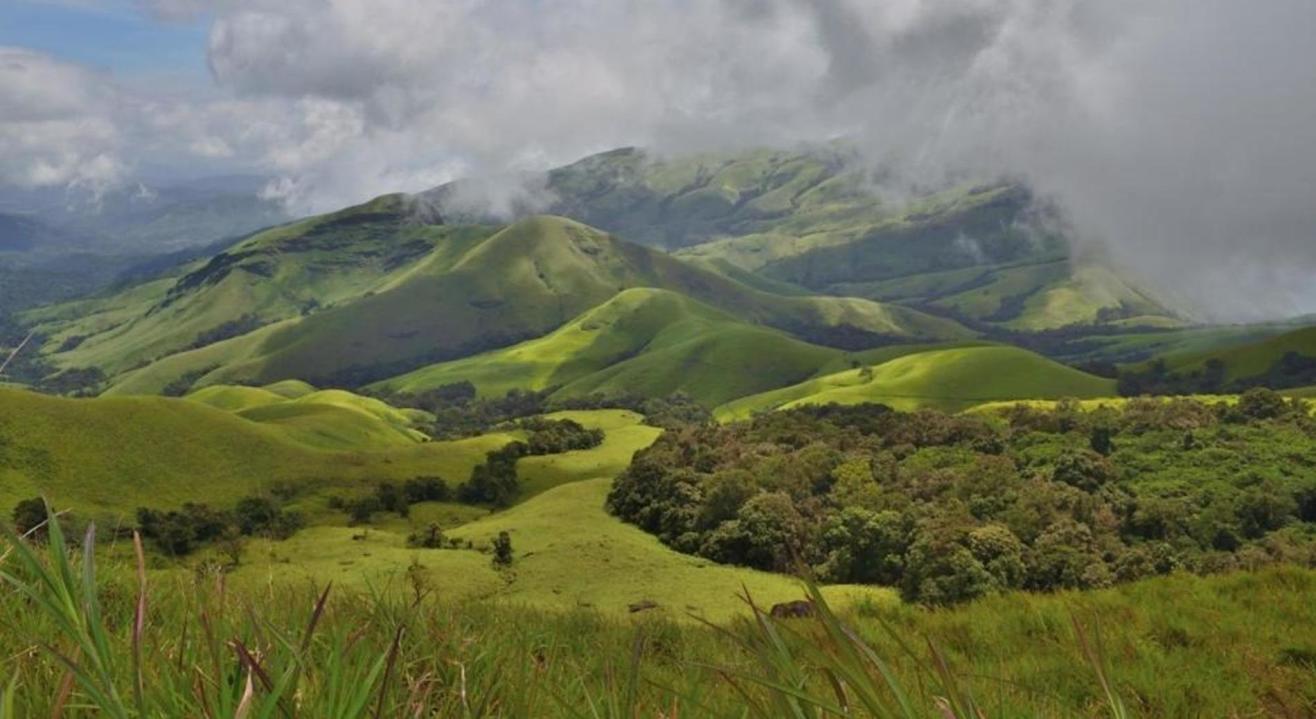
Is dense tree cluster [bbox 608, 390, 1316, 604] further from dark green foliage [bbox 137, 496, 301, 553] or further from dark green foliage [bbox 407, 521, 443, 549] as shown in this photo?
dark green foliage [bbox 137, 496, 301, 553]

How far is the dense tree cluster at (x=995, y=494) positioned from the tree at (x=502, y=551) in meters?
16.8

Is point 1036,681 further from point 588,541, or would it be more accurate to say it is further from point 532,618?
point 588,541

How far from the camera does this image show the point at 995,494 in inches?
3115

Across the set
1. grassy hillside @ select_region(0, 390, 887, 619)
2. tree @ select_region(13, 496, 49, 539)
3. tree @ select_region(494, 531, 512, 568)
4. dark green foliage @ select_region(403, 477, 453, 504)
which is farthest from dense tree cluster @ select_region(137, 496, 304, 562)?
tree @ select_region(494, 531, 512, 568)

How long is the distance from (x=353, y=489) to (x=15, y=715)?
5081 inches

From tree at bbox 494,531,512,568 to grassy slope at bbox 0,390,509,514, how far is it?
6025cm

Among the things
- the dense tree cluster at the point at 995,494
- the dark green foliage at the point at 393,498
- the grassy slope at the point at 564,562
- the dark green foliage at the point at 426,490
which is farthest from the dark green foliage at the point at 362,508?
the dense tree cluster at the point at 995,494

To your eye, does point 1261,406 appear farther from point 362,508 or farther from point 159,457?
point 159,457

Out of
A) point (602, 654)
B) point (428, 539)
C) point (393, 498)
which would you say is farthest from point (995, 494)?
point (602, 654)

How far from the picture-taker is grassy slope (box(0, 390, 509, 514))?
12250 centimetres

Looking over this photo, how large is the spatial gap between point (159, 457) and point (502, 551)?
91537 millimetres

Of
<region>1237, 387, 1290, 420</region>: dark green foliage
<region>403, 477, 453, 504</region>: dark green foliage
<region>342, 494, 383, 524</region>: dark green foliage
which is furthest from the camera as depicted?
<region>403, 477, 453, 504</region>: dark green foliage

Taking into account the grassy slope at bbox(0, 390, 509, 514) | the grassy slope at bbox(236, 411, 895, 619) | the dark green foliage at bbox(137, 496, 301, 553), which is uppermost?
the grassy slope at bbox(0, 390, 509, 514)

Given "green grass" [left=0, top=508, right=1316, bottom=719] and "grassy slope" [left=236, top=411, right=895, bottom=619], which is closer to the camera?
"green grass" [left=0, top=508, right=1316, bottom=719]
